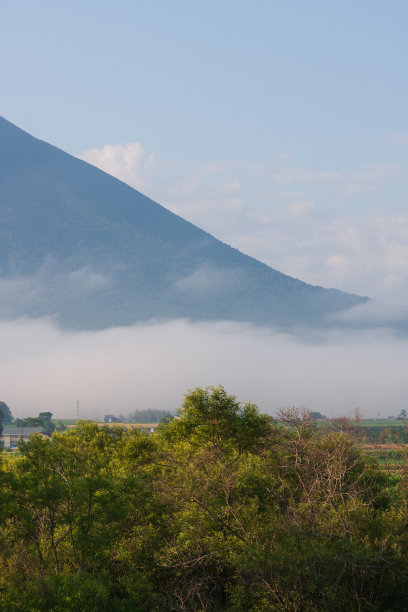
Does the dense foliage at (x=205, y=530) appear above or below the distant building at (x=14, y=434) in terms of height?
below

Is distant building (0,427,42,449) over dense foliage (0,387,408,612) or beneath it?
over

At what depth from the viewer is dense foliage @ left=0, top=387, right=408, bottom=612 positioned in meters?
24.3

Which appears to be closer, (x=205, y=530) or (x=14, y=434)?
(x=205, y=530)

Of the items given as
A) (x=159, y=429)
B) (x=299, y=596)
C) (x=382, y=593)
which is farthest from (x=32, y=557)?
(x=382, y=593)

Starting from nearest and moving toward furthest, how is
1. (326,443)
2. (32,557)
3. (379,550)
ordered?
(379,550) → (32,557) → (326,443)

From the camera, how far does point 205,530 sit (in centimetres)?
2955

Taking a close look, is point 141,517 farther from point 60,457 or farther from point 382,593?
point 382,593

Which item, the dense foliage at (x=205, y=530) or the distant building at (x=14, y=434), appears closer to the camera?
the dense foliage at (x=205, y=530)

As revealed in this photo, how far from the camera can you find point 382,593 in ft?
79.7

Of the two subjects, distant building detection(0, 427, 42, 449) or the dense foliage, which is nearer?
the dense foliage

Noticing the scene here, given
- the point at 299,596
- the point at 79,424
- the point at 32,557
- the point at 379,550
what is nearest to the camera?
the point at 299,596

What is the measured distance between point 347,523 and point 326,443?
7792 mm

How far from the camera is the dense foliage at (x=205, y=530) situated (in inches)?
957

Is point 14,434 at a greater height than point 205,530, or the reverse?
point 14,434
